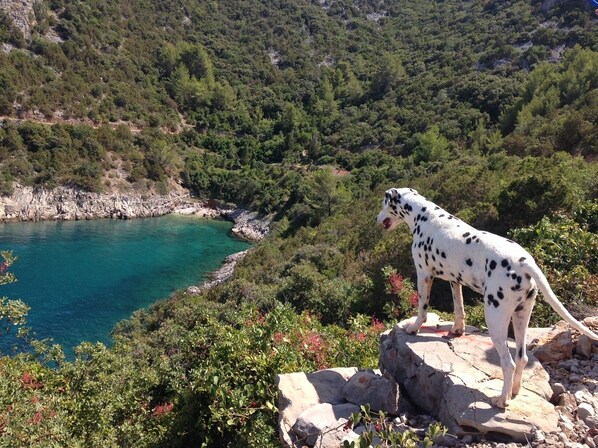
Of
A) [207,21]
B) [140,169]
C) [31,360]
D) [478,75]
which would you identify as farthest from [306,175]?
[207,21]

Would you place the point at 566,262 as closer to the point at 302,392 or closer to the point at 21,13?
the point at 302,392

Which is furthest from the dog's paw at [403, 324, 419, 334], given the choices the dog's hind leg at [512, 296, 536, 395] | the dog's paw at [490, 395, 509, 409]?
the dog's paw at [490, 395, 509, 409]

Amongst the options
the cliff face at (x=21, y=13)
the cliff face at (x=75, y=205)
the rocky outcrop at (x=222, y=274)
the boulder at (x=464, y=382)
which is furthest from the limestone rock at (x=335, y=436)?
the cliff face at (x=21, y=13)

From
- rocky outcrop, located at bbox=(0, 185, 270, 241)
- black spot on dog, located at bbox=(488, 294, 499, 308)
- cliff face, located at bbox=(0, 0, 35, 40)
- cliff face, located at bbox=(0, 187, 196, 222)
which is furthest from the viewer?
cliff face, located at bbox=(0, 0, 35, 40)

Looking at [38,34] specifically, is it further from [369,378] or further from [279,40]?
[369,378]

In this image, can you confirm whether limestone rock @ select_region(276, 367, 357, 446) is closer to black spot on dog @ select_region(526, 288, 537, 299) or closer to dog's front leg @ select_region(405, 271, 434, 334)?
dog's front leg @ select_region(405, 271, 434, 334)
